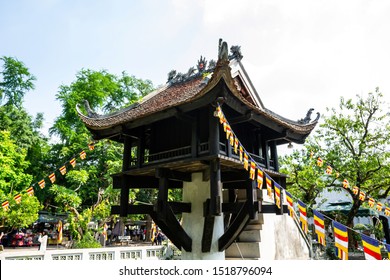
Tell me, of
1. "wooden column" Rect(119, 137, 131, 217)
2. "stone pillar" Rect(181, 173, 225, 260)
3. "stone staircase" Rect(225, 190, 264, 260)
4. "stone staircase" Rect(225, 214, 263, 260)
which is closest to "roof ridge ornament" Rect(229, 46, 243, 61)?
"stone pillar" Rect(181, 173, 225, 260)

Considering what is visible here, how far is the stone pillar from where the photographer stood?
7961mm

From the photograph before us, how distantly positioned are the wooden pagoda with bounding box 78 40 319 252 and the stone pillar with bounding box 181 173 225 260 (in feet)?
0.51

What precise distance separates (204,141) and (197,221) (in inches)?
92.7

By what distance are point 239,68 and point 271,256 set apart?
7.30 meters

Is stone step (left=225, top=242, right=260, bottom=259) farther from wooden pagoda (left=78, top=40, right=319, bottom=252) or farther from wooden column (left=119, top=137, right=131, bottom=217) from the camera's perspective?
wooden column (left=119, top=137, right=131, bottom=217)

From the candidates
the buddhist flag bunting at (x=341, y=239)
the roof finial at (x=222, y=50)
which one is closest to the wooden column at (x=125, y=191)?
the roof finial at (x=222, y=50)

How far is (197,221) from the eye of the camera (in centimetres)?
842

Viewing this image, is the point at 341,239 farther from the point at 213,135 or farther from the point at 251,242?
the point at 251,242

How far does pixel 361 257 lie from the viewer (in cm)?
1372

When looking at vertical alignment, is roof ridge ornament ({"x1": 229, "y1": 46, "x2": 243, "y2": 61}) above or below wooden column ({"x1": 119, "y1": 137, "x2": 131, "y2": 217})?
above

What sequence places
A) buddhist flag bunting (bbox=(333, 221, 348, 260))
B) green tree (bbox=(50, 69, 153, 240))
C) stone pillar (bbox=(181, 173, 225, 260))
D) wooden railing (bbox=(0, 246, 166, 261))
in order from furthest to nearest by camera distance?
green tree (bbox=(50, 69, 153, 240))
wooden railing (bbox=(0, 246, 166, 261))
stone pillar (bbox=(181, 173, 225, 260))
buddhist flag bunting (bbox=(333, 221, 348, 260))

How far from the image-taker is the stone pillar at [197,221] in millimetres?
7961

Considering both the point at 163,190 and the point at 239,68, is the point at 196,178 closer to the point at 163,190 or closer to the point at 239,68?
the point at 163,190
